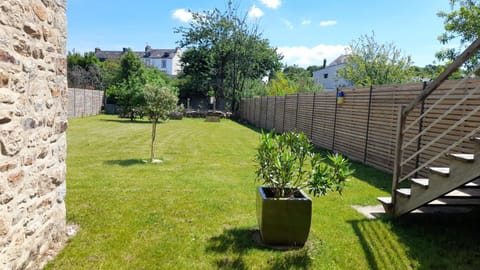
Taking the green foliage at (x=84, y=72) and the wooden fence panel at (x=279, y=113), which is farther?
the green foliage at (x=84, y=72)

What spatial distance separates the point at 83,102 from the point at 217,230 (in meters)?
19.3

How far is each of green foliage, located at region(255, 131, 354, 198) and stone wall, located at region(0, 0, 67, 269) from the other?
208 cm

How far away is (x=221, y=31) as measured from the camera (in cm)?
2803

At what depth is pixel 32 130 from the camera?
257cm

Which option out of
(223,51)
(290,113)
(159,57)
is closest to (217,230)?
(290,113)

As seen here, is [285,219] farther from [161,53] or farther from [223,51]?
[161,53]

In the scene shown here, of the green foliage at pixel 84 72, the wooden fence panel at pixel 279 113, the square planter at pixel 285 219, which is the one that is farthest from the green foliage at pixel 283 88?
the square planter at pixel 285 219

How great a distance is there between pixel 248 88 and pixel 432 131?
2289 centimetres

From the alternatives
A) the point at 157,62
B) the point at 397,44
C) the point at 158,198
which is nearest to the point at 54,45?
the point at 158,198

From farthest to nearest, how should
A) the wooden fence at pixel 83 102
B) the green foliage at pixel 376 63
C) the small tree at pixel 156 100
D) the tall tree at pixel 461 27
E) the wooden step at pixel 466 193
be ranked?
1. the wooden fence at pixel 83 102
2. the green foliage at pixel 376 63
3. the tall tree at pixel 461 27
4. the small tree at pixel 156 100
5. the wooden step at pixel 466 193

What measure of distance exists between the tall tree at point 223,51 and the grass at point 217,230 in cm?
2220

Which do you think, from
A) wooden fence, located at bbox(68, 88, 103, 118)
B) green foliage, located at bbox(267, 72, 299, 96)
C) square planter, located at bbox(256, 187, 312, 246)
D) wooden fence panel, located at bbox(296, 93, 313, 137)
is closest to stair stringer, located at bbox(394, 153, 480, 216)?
square planter, located at bbox(256, 187, 312, 246)

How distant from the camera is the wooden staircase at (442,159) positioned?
3021mm

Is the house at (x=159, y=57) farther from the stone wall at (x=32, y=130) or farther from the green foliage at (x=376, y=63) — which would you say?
the stone wall at (x=32, y=130)
